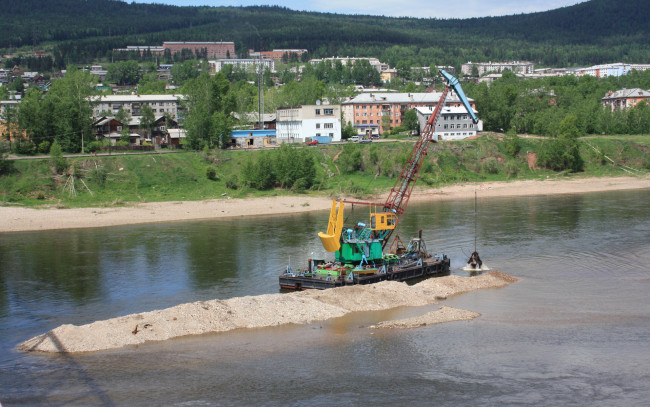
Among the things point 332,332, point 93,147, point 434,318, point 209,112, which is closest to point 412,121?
point 209,112

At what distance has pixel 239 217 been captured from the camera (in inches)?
2392

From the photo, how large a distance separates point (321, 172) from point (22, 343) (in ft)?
169

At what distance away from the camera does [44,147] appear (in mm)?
77500

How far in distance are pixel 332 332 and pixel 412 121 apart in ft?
243

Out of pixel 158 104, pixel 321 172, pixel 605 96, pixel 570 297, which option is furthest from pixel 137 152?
pixel 605 96

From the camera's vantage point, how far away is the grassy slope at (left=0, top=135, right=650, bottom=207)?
64.9 m

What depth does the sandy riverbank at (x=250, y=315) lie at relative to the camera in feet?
88.3

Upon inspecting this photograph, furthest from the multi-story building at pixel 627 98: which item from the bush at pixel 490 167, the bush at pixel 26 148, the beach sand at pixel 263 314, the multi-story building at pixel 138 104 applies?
the beach sand at pixel 263 314

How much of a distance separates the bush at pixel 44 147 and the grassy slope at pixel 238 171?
28.0 feet

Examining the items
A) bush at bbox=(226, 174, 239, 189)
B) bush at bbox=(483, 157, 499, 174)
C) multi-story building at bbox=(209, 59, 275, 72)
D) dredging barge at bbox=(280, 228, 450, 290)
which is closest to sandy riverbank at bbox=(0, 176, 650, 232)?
bush at bbox=(483, 157, 499, 174)

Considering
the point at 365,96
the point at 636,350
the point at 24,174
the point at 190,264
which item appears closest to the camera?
the point at 636,350

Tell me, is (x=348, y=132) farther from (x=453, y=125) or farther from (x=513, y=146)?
(x=513, y=146)

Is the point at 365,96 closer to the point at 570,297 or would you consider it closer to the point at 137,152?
the point at 137,152

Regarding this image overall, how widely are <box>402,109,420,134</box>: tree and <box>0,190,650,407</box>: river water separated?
160 ft
